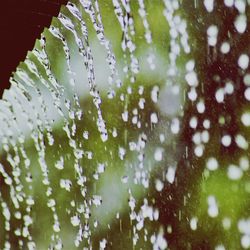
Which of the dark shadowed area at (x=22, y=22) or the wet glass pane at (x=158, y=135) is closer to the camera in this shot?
the dark shadowed area at (x=22, y=22)

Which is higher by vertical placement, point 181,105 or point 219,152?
point 181,105

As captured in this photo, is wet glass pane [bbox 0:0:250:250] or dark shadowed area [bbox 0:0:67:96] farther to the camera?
wet glass pane [bbox 0:0:250:250]

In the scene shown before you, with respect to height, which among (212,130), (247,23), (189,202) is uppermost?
(247,23)

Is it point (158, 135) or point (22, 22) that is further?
point (158, 135)

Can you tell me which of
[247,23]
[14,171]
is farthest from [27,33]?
[14,171]

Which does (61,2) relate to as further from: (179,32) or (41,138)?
(41,138)

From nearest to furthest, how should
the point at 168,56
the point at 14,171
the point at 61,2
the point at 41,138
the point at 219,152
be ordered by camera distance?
the point at 61,2 → the point at 219,152 → the point at 168,56 → the point at 41,138 → the point at 14,171

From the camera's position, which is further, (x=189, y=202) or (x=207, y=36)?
(x=207, y=36)

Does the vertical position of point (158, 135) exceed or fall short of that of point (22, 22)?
it exceeds it
